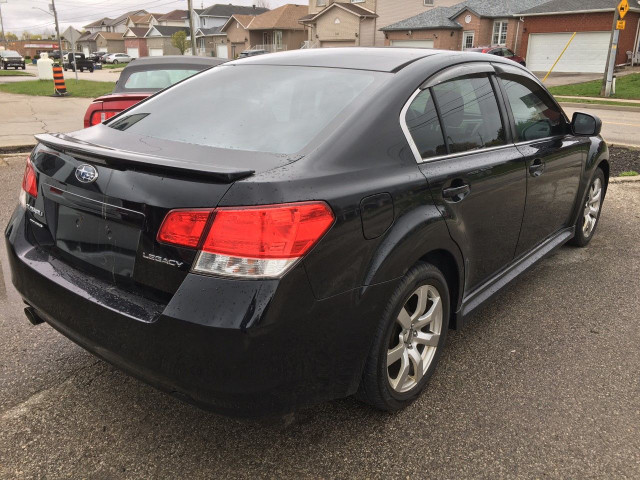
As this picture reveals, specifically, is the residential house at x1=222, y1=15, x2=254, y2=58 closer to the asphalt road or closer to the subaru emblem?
the asphalt road

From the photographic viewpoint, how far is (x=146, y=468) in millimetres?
2199

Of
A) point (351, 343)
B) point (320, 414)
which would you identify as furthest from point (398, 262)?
point (320, 414)

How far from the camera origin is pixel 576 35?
3212cm

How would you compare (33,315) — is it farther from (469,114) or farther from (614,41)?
(614,41)

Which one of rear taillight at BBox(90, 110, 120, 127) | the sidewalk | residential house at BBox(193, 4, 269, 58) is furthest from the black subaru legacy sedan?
residential house at BBox(193, 4, 269, 58)

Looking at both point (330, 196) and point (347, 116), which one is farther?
point (347, 116)

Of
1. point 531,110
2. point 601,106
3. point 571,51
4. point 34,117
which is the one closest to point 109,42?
point 571,51

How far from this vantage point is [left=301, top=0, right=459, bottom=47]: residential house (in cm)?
4741

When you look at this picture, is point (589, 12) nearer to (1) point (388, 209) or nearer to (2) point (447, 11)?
(2) point (447, 11)

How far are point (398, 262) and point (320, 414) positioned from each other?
882 millimetres

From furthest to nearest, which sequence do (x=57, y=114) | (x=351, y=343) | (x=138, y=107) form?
(x=57, y=114) → (x=138, y=107) → (x=351, y=343)

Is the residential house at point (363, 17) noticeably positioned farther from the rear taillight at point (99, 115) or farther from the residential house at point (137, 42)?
the rear taillight at point (99, 115)

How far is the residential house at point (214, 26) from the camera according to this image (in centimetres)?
6950

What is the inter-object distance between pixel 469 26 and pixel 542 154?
39.8 meters
